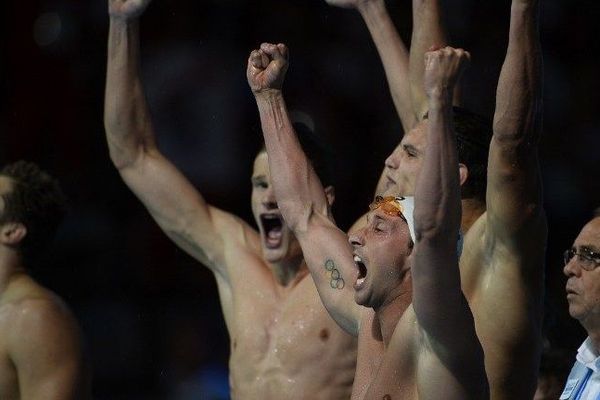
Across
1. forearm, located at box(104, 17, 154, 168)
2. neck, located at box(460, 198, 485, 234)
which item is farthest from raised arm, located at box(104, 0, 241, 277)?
neck, located at box(460, 198, 485, 234)

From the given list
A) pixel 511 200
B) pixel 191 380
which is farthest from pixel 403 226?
pixel 191 380

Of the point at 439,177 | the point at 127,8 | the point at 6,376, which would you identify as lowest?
the point at 6,376

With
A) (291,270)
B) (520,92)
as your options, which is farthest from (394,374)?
(291,270)

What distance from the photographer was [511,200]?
3.77 metres

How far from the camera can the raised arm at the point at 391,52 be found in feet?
16.4

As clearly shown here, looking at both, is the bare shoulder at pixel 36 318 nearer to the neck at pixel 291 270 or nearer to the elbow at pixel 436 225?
the neck at pixel 291 270

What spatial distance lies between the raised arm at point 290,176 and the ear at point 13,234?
1457 millimetres

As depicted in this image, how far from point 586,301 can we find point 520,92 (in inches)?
23.8

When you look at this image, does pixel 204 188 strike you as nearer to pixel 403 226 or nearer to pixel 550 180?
pixel 550 180

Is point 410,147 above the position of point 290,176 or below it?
above

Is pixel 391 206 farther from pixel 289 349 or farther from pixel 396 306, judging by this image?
pixel 289 349

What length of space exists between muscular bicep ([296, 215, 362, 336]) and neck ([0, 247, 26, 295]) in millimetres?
1554

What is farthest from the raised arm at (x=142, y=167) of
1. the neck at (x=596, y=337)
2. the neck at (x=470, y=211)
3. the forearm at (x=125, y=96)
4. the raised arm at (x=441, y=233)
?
the raised arm at (x=441, y=233)

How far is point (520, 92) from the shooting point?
373 centimetres
